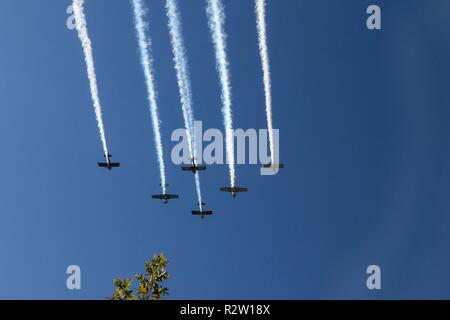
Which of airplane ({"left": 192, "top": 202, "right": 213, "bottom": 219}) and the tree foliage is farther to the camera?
airplane ({"left": 192, "top": 202, "right": 213, "bottom": 219})

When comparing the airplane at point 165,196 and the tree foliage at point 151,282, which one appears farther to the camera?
the airplane at point 165,196

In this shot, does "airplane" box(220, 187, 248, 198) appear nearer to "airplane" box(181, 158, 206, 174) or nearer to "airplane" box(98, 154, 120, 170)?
"airplane" box(181, 158, 206, 174)

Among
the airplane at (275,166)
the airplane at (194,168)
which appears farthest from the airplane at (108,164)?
the airplane at (275,166)

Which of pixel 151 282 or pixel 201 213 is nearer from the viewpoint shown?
pixel 151 282

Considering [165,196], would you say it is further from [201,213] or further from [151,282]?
[151,282]

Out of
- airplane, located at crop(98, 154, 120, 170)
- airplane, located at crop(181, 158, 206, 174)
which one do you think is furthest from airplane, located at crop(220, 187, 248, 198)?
airplane, located at crop(98, 154, 120, 170)

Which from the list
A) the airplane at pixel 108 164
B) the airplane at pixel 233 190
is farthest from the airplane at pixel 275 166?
the airplane at pixel 108 164

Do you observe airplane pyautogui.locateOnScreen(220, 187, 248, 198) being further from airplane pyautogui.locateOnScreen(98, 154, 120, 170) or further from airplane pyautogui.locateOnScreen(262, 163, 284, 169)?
airplane pyautogui.locateOnScreen(98, 154, 120, 170)

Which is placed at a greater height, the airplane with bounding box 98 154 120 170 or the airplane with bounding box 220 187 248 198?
the airplane with bounding box 98 154 120 170

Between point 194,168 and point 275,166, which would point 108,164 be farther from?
point 275,166

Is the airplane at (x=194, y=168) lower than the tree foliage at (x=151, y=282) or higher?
higher

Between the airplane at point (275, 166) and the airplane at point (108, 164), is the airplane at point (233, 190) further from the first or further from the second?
the airplane at point (108, 164)

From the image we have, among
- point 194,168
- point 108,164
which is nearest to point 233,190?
point 194,168
